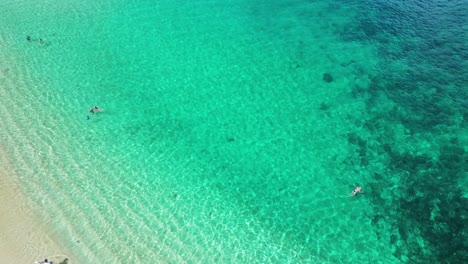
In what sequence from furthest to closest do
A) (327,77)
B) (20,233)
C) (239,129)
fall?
(327,77), (239,129), (20,233)

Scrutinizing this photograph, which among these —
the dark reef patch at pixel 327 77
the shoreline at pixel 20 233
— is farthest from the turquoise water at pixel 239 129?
the shoreline at pixel 20 233

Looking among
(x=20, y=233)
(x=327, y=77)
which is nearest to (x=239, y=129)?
(x=327, y=77)

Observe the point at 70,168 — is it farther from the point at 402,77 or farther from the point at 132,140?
the point at 402,77

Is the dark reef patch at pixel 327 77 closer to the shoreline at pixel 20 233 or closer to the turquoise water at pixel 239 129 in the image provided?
the turquoise water at pixel 239 129

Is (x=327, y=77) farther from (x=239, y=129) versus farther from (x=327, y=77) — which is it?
(x=239, y=129)

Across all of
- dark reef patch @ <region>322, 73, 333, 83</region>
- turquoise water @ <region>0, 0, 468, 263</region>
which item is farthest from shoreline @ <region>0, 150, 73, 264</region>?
dark reef patch @ <region>322, 73, 333, 83</region>

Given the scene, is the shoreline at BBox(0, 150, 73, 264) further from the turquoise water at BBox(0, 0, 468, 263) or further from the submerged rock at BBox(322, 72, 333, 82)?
the submerged rock at BBox(322, 72, 333, 82)
